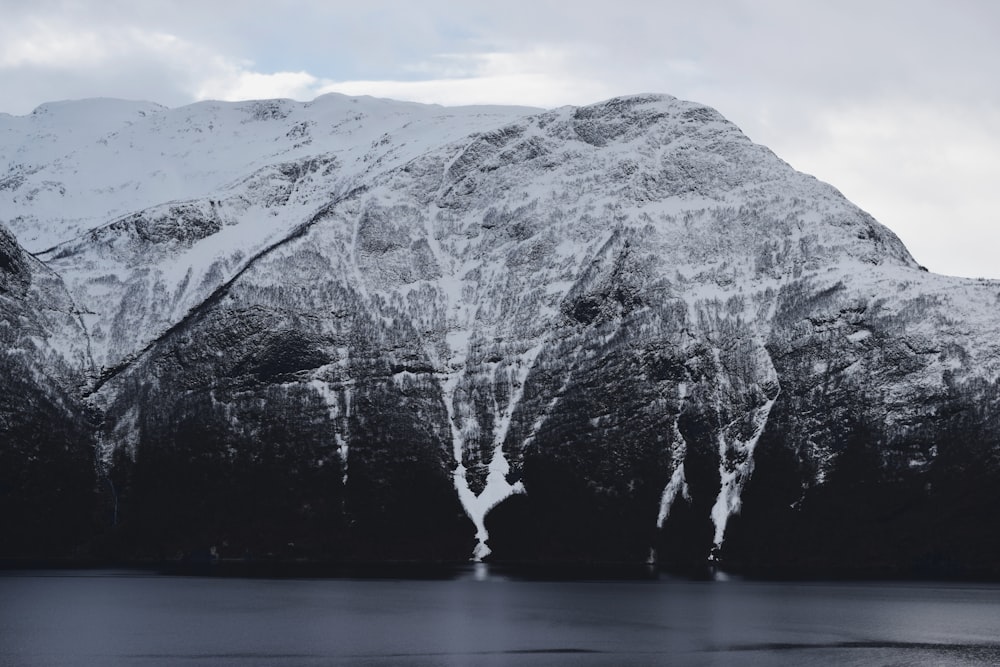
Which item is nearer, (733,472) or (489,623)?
(489,623)

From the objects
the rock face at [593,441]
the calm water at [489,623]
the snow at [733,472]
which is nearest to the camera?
the calm water at [489,623]

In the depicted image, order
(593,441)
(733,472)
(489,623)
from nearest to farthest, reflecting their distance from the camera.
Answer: (489,623) → (733,472) → (593,441)

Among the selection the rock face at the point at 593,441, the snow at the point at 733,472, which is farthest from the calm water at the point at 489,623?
the snow at the point at 733,472

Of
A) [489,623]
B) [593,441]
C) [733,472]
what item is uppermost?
[593,441]

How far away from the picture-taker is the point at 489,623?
103 meters

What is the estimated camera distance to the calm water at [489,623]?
85.4 metres

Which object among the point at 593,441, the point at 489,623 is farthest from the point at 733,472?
the point at 489,623

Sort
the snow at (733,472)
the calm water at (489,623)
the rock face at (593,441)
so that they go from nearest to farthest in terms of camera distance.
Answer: the calm water at (489,623), the rock face at (593,441), the snow at (733,472)

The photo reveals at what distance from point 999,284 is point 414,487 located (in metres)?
88.7

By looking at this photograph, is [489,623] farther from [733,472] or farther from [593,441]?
[593,441]

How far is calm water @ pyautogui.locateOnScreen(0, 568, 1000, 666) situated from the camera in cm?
8538

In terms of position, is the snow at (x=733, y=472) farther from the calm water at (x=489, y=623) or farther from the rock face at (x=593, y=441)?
the calm water at (x=489, y=623)

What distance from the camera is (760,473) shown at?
17638 centimetres

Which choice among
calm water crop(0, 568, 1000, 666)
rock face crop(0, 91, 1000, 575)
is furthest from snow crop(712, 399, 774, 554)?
calm water crop(0, 568, 1000, 666)
